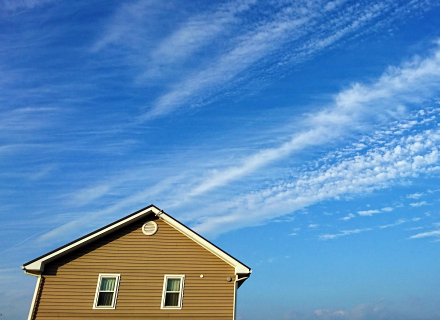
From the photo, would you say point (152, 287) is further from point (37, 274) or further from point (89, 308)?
point (37, 274)

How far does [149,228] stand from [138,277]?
2.65 m

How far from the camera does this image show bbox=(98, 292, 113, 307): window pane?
1759 centimetres

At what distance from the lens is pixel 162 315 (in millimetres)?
17578

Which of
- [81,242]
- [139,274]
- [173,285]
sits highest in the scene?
[81,242]

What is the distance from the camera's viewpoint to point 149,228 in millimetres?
19406

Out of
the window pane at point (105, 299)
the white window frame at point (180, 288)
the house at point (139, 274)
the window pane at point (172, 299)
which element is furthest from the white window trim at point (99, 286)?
the window pane at point (172, 299)

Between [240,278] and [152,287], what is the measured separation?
4.70m

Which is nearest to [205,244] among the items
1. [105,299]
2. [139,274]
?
[139,274]

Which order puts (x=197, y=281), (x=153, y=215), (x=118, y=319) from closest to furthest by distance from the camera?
(x=118, y=319)
(x=197, y=281)
(x=153, y=215)

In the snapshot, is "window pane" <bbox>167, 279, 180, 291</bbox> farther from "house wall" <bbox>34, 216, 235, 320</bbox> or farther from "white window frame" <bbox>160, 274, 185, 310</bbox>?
"house wall" <bbox>34, 216, 235, 320</bbox>

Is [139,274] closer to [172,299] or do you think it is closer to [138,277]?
[138,277]

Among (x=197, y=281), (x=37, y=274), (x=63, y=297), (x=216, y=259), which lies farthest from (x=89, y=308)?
(x=216, y=259)

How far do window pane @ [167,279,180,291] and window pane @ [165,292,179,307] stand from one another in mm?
248

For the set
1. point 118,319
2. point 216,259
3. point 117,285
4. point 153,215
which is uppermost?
point 153,215
